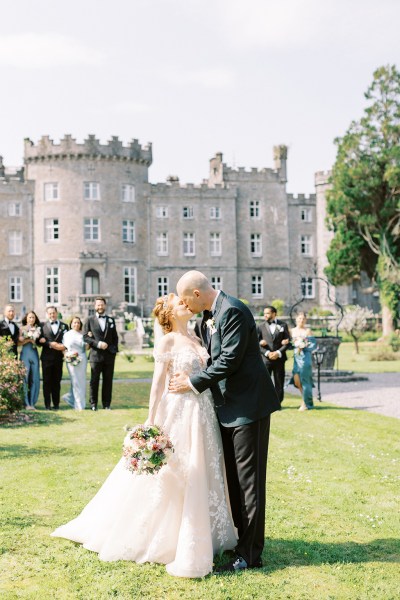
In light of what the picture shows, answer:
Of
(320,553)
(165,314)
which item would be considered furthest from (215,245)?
(320,553)

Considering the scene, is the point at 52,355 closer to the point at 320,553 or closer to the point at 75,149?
the point at 320,553

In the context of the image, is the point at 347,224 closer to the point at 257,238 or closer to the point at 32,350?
the point at 257,238

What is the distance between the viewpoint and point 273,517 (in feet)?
21.5

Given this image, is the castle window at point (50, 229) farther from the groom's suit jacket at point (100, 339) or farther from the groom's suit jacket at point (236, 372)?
the groom's suit jacket at point (236, 372)

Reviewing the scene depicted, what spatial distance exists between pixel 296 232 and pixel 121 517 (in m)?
50.9

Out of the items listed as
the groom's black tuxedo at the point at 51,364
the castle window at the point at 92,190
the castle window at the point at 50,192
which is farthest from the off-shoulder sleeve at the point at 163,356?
the castle window at the point at 50,192

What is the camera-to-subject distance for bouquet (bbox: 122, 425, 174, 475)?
5.16 metres

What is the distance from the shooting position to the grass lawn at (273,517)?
16.0 feet

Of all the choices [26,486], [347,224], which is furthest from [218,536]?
[347,224]

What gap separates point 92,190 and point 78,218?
223cm

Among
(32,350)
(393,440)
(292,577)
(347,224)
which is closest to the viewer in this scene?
(292,577)

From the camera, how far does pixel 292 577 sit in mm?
5070

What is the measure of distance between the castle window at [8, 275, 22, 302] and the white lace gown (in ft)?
151

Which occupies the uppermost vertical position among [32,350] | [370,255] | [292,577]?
[370,255]
